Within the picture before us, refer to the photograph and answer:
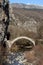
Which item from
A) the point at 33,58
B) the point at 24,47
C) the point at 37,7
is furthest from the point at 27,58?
the point at 37,7

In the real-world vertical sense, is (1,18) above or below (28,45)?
above

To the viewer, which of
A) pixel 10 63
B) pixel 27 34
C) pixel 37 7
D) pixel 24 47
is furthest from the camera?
pixel 37 7

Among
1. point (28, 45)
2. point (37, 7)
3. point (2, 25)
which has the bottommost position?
point (37, 7)

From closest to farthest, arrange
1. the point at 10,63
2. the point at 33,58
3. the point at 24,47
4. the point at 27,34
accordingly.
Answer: the point at 10,63 → the point at 33,58 → the point at 24,47 → the point at 27,34

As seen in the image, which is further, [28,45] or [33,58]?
[28,45]

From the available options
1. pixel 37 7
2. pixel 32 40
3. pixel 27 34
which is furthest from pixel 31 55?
pixel 37 7

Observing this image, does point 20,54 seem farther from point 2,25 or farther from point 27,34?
point 27,34

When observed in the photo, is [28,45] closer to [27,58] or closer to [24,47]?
[24,47]

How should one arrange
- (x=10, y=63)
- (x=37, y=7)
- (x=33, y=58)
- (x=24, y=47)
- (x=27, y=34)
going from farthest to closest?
1. (x=37, y=7)
2. (x=27, y=34)
3. (x=24, y=47)
4. (x=33, y=58)
5. (x=10, y=63)

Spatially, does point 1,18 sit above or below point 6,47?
above
